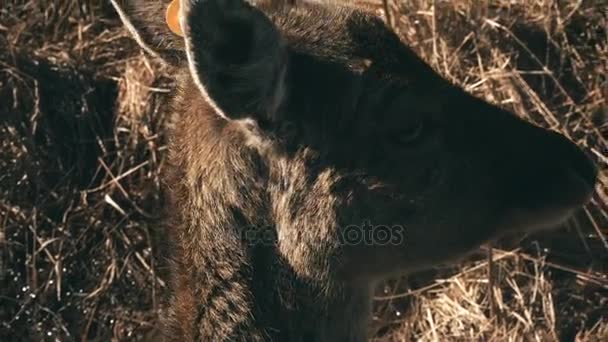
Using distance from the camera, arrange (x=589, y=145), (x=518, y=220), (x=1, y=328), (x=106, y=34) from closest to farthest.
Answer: (x=518, y=220)
(x=589, y=145)
(x=1, y=328)
(x=106, y=34)

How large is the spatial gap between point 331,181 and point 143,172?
252 cm

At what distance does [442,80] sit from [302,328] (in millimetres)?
836

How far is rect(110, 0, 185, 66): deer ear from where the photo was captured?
3789mm

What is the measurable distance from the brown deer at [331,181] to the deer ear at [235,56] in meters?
0.09

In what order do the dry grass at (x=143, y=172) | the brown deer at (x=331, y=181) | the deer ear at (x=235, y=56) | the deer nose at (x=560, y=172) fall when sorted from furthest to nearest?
the dry grass at (x=143, y=172) → the deer nose at (x=560, y=172) → the brown deer at (x=331, y=181) → the deer ear at (x=235, y=56)

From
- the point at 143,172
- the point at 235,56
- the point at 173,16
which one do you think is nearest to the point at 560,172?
the point at 235,56

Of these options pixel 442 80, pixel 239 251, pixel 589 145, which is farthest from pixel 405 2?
pixel 239 251

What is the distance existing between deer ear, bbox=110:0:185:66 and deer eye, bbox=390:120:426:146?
2.28 ft

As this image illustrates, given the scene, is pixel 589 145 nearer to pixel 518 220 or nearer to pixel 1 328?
pixel 518 220

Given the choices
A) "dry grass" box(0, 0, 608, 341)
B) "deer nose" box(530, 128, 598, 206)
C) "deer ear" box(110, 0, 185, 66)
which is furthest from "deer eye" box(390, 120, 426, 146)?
→ "dry grass" box(0, 0, 608, 341)

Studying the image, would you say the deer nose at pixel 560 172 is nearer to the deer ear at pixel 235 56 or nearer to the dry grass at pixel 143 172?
the deer ear at pixel 235 56

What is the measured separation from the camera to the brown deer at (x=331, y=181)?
11.7 feet

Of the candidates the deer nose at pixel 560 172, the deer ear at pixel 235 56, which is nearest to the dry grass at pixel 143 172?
the deer nose at pixel 560 172

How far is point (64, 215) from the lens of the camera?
5.92m
